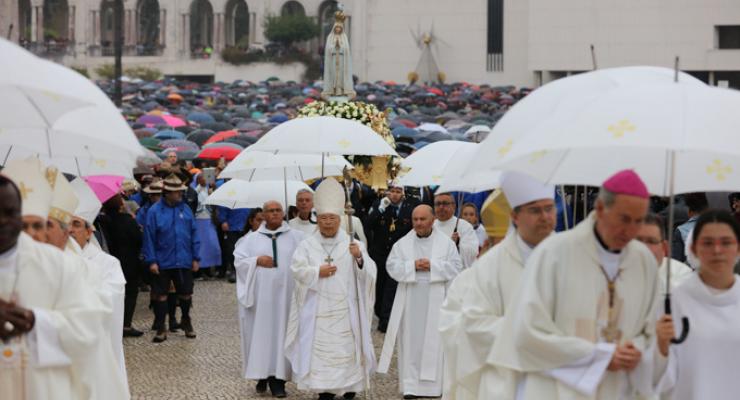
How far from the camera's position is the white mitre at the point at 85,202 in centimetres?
881

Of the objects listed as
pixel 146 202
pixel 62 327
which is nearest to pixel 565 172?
pixel 62 327

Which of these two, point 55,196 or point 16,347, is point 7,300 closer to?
point 16,347

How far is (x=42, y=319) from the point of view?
5.70 m

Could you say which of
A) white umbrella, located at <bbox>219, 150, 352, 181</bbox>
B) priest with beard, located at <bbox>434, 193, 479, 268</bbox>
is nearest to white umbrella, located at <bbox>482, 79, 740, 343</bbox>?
priest with beard, located at <bbox>434, 193, 479, 268</bbox>

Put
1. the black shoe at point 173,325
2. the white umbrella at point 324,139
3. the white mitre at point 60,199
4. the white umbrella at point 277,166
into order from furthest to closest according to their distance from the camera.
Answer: the black shoe at point 173,325
the white umbrella at point 277,166
the white umbrella at point 324,139
the white mitre at point 60,199

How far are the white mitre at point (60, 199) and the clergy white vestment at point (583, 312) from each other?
8.35ft

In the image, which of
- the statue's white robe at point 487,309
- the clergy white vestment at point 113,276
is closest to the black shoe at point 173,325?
the clergy white vestment at point 113,276

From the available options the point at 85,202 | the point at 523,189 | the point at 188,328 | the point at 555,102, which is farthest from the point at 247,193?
the point at 555,102

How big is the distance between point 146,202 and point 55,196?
9.70 m

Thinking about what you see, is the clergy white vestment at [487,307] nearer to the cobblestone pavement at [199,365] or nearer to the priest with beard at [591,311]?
the priest with beard at [591,311]

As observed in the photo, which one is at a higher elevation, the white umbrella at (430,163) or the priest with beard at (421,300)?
the white umbrella at (430,163)

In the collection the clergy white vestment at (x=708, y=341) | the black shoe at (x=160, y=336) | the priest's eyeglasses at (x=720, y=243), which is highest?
the priest's eyeglasses at (x=720, y=243)

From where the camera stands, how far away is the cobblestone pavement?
1146 centimetres

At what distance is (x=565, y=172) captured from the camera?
21.3 ft
